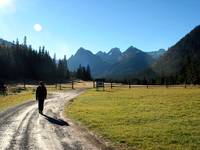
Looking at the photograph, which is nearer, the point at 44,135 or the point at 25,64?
the point at 44,135

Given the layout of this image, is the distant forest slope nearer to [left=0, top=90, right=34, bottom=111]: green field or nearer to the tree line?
the tree line

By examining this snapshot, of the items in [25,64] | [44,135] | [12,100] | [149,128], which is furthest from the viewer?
[25,64]

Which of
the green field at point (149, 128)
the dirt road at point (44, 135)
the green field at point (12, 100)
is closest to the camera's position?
the dirt road at point (44, 135)

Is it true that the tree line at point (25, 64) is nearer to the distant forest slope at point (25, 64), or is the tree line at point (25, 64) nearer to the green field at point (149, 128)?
the distant forest slope at point (25, 64)

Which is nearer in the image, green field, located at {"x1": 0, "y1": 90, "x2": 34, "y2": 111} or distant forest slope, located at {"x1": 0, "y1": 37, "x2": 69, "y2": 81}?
green field, located at {"x1": 0, "y1": 90, "x2": 34, "y2": 111}

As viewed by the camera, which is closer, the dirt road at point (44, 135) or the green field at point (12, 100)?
the dirt road at point (44, 135)

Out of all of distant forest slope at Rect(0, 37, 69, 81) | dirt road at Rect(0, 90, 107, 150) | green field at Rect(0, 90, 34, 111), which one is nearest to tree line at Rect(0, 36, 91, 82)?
distant forest slope at Rect(0, 37, 69, 81)

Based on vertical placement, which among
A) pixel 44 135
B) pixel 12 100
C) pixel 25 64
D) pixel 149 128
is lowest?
pixel 44 135

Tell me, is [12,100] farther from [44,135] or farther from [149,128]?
[149,128]

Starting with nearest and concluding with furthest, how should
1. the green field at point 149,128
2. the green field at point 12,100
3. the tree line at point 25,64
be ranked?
the green field at point 149,128
the green field at point 12,100
the tree line at point 25,64

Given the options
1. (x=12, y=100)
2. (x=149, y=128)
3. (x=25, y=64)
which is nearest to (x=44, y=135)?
(x=149, y=128)

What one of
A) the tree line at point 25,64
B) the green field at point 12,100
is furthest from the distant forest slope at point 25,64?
the green field at point 12,100

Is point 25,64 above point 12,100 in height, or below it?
above

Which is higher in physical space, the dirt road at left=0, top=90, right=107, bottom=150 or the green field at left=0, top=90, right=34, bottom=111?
the green field at left=0, top=90, right=34, bottom=111
